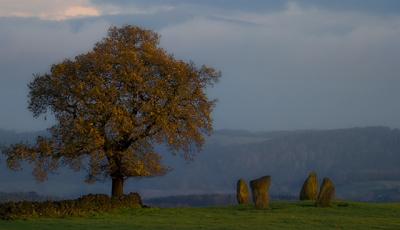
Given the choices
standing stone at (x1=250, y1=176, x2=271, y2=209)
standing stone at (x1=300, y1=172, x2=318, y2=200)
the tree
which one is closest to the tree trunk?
the tree

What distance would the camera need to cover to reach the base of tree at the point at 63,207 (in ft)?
166

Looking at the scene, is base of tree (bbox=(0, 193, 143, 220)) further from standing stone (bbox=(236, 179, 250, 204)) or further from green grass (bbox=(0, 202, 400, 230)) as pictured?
standing stone (bbox=(236, 179, 250, 204))

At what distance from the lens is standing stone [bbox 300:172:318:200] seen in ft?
223

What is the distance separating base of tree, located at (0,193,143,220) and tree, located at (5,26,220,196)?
166 inches

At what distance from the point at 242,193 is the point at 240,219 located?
15092mm

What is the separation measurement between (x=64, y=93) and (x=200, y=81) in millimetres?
10592

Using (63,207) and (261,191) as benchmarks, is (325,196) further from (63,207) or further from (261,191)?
(63,207)

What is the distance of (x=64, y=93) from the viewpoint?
58781 mm

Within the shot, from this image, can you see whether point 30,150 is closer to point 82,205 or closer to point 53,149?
point 53,149

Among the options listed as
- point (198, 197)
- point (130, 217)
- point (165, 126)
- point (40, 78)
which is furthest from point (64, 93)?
point (198, 197)

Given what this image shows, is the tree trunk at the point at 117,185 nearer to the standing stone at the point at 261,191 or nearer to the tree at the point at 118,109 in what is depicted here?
the tree at the point at 118,109

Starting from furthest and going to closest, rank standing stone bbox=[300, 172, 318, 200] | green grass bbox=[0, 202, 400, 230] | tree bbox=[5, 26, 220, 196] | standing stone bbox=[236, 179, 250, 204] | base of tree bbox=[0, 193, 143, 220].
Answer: standing stone bbox=[300, 172, 318, 200] → standing stone bbox=[236, 179, 250, 204] → tree bbox=[5, 26, 220, 196] → base of tree bbox=[0, 193, 143, 220] → green grass bbox=[0, 202, 400, 230]

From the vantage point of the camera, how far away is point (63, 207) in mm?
52656

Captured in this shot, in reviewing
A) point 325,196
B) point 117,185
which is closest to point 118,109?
point 117,185
